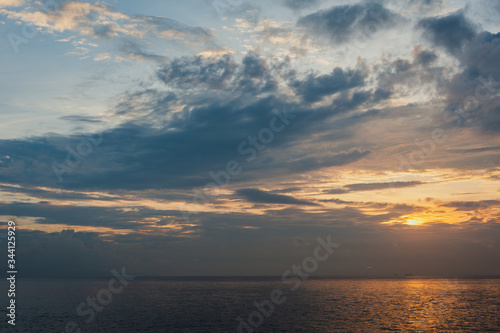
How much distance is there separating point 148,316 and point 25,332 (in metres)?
33.4

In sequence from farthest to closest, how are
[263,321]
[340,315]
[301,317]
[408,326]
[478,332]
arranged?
[340,315], [301,317], [263,321], [408,326], [478,332]

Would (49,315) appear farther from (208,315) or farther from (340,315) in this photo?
(340,315)

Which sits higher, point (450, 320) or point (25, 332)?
point (25, 332)

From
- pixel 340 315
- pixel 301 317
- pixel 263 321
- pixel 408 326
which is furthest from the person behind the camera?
pixel 340 315

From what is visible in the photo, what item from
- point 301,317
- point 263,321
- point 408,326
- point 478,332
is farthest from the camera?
point 301,317

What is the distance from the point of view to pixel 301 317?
10419cm

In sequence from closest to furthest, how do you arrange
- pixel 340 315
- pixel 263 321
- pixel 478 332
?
pixel 478 332 < pixel 263 321 < pixel 340 315

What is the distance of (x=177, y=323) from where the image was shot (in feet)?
310

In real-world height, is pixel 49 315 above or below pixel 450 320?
above

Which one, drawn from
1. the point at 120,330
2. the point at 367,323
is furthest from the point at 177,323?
the point at 367,323

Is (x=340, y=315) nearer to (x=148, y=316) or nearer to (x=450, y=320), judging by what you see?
(x=450, y=320)

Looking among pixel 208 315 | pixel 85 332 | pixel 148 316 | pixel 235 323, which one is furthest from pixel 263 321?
pixel 85 332

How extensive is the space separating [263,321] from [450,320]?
50.4 meters

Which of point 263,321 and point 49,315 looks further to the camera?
point 49,315
